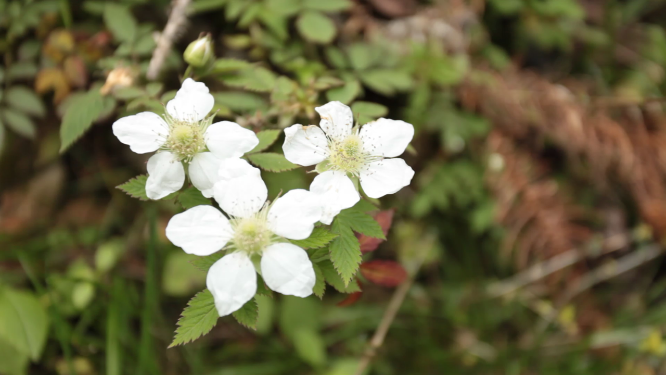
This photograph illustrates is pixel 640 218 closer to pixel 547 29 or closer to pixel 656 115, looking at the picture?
pixel 656 115

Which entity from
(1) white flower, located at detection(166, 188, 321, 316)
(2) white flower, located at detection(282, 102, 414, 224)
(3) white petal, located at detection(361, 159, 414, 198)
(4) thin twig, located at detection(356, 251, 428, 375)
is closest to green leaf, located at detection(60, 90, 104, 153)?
(1) white flower, located at detection(166, 188, 321, 316)

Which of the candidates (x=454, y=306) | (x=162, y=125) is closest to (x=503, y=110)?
(x=454, y=306)

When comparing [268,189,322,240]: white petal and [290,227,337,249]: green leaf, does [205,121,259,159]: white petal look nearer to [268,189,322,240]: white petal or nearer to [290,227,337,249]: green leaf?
[268,189,322,240]: white petal

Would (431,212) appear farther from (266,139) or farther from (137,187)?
(137,187)

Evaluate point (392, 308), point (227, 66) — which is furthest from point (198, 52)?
point (392, 308)

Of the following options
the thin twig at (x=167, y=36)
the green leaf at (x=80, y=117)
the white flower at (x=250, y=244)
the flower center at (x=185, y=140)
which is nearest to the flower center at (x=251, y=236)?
the white flower at (x=250, y=244)
